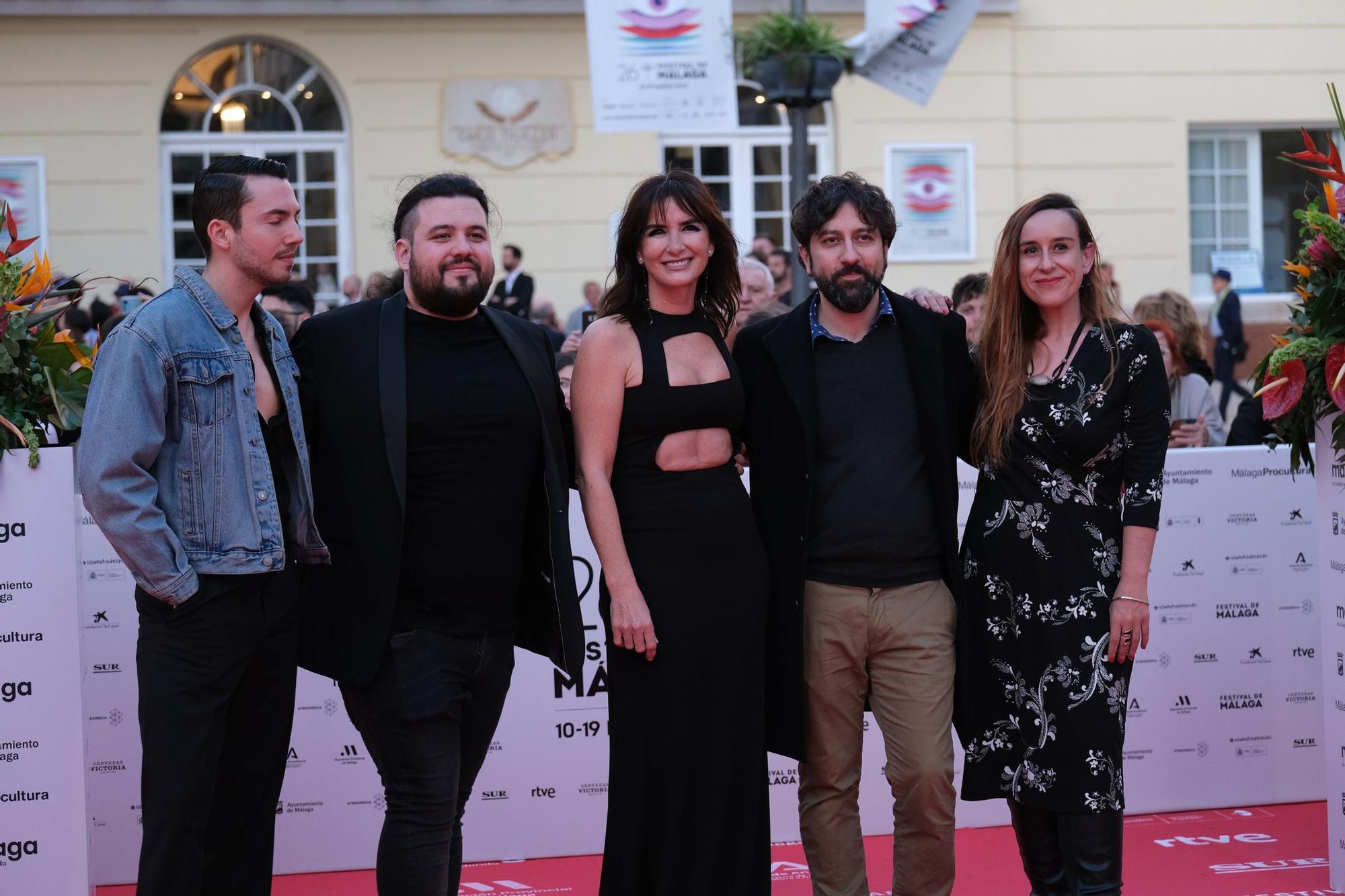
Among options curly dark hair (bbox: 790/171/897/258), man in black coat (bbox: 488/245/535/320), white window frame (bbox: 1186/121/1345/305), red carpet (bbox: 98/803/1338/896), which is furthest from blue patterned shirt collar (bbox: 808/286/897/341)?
white window frame (bbox: 1186/121/1345/305)

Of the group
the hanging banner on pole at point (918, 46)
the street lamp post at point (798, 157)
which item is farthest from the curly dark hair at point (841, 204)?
the hanging banner on pole at point (918, 46)

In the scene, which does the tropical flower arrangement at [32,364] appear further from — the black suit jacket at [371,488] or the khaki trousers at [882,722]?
the khaki trousers at [882,722]

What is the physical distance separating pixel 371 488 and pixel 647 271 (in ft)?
2.79

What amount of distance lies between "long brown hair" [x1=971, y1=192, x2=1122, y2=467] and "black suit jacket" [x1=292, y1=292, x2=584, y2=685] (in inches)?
41.3

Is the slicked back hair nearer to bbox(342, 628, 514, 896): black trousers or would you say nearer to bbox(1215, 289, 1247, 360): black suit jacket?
bbox(342, 628, 514, 896): black trousers

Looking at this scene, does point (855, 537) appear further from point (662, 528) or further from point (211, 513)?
point (211, 513)

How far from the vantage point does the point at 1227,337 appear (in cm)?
1370

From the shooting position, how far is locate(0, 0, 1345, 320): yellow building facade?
42.3 ft

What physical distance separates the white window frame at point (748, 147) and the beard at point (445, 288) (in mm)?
10594

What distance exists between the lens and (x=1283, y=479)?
5074mm

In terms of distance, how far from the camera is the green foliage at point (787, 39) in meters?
9.05

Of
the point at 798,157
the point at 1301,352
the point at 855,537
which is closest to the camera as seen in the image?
the point at 855,537

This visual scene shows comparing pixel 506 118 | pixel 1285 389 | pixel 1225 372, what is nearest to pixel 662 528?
pixel 1285 389

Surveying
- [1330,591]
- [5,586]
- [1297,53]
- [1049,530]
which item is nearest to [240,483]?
[5,586]
